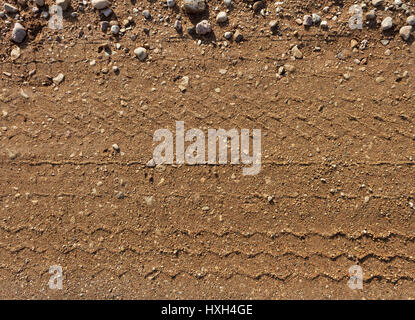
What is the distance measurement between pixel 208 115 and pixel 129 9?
906mm

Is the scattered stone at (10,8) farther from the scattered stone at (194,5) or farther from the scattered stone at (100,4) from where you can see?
the scattered stone at (194,5)

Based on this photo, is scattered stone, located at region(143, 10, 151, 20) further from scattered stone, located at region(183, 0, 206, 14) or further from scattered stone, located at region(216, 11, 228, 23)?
scattered stone, located at region(216, 11, 228, 23)

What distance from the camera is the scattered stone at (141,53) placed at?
77.4 inches

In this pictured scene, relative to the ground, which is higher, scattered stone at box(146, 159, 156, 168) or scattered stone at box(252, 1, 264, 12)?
scattered stone at box(252, 1, 264, 12)

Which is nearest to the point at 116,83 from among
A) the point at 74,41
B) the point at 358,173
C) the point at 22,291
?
the point at 74,41

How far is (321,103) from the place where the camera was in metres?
1.88

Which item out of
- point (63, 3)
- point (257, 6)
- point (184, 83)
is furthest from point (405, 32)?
point (63, 3)

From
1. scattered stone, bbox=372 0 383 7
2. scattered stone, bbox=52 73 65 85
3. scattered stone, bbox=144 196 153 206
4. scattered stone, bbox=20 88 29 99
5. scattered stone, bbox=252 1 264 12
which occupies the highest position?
scattered stone, bbox=252 1 264 12

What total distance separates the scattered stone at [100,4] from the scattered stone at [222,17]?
74cm

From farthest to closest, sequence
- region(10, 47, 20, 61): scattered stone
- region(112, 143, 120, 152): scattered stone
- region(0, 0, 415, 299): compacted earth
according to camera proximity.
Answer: region(10, 47, 20, 61): scattered stone → region(112, 143, 120, 152): scattered stone → region(0, 0, 415, 299): compacted earth

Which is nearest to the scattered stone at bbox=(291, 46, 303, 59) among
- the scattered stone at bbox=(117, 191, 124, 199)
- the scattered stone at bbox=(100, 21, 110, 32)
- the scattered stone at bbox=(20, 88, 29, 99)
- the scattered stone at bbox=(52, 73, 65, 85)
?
the scattered stone at bbox=(100, 21, 110, 32)

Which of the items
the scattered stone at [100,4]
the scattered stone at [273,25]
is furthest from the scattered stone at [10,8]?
the scattered stone at [273,25]

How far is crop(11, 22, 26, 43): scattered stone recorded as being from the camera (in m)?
Result: 2.04
